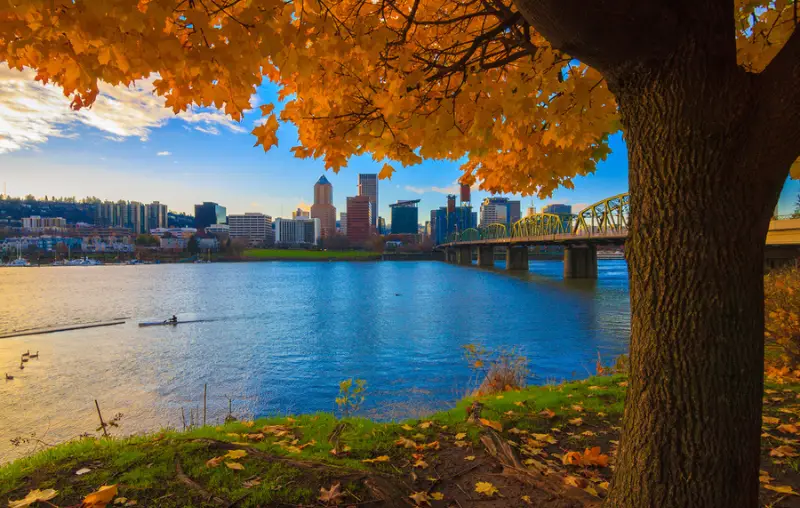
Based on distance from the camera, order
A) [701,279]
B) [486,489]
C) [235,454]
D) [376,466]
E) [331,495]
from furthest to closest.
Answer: [376,466]
[235,454]
[486,489]
[331,495]
[701,279]

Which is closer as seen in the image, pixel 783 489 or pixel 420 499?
pixel 420 499

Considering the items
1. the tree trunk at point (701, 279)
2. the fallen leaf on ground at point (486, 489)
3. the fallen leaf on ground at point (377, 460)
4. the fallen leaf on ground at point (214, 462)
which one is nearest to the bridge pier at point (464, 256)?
the fallen leaf on ground at point (377, 460)

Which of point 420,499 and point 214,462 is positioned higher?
point 214,462

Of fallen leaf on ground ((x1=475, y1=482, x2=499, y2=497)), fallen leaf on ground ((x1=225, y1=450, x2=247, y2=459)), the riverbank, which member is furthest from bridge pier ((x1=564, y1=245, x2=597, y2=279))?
fallen leaf on ground ((x1=225, y1=450, x2=247, y2=459))

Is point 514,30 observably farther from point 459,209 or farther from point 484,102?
point 459,209

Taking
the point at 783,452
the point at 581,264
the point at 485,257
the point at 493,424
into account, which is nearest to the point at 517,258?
the point at 485,257

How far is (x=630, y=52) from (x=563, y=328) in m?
29.5

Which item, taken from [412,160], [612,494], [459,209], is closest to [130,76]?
[412,160]

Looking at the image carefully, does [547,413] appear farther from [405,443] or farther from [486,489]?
[486,489]

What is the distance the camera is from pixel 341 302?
46.9m

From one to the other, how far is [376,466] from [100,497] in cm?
207

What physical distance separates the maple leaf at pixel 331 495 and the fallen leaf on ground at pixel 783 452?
13.1 feet

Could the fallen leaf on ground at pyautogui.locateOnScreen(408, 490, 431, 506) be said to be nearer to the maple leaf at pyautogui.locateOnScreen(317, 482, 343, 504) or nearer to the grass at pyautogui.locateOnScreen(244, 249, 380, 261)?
the maple leaf at pyautogui.locateOnScreen(317, 482, 343, 504)

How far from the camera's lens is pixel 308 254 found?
18062cm
